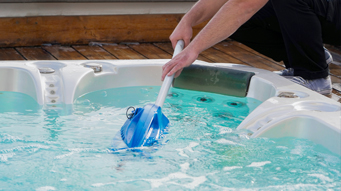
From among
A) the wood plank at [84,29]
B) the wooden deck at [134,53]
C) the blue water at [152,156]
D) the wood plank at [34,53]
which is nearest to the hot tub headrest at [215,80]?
the blue water at [152,156]

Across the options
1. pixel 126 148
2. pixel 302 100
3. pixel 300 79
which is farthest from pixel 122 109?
pixel 300 79

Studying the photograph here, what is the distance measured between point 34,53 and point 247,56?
1.36 m

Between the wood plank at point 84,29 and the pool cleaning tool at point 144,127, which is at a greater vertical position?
the wood plank at point 84,29

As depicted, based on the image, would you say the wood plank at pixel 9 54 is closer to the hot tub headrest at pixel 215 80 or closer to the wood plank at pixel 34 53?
the wood plank at pixel 34 53

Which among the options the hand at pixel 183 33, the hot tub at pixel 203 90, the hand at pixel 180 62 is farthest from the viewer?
the hand at pixel 183 33

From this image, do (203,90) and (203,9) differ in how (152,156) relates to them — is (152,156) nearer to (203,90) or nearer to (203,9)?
(203,90)

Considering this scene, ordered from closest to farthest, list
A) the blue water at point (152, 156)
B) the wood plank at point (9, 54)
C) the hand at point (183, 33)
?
the blue water at point (152, 156) < the hand at point (183, 33) < the wood plank at point (9, 54)

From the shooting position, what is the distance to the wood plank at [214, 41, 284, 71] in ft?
8.98

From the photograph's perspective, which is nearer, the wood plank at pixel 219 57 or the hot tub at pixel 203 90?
the hot tub at pixel 203 90

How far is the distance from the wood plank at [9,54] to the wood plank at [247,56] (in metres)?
1.33

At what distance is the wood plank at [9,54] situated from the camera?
2689mm

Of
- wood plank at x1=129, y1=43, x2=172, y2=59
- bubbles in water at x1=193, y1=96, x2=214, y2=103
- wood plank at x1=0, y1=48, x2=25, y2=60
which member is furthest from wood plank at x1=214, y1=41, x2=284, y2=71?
wood plank at x1=0, y1=48, x2=25, y2=60

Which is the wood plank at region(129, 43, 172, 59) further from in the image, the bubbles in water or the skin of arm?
the skin of arm

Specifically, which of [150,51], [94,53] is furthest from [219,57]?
[94,53]
